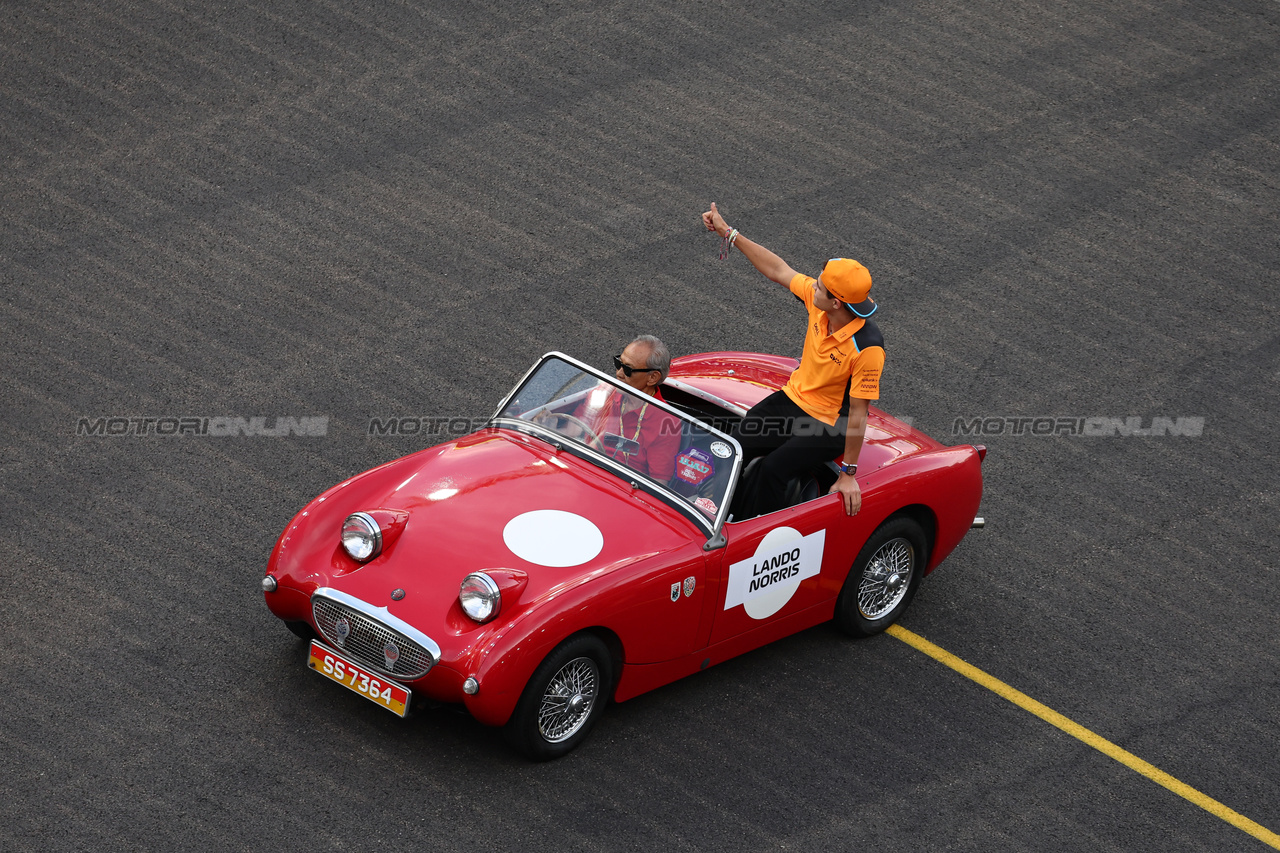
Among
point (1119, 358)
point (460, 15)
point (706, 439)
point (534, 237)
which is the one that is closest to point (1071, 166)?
point (1119, 358)

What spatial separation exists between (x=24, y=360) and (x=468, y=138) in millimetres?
4159

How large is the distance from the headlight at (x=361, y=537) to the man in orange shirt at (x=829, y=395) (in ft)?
6.49

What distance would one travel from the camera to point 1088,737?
6879 millimetres

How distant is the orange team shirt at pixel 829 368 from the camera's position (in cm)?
700

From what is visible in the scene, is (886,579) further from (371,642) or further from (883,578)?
(371,642)

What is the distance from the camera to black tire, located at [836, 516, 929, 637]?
7223mm

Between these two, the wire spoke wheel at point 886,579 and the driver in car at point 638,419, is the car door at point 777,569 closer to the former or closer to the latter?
the wire spoke wheel at point 886,579

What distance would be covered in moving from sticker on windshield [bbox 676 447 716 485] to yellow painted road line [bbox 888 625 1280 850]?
1.66 metres

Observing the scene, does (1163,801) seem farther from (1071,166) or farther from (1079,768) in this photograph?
(1071,166)

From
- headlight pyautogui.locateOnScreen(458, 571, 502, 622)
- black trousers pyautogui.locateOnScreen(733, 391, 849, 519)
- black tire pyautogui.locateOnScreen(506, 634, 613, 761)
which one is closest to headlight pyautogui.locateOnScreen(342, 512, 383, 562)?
headlight pyautogui.locateOnScreen(458, 571, 502, 622)

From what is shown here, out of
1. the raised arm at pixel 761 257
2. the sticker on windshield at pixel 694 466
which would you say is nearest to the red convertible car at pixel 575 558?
the sticker on windshield at pixel 694 466

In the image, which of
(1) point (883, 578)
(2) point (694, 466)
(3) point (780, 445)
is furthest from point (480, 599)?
(1) point (883, 578)

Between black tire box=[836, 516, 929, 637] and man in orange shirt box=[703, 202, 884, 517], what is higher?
man in orange shirt box=[703, 202, 884, 517]

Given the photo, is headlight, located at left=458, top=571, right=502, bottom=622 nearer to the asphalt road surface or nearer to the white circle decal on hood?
the white circle decal on hood
